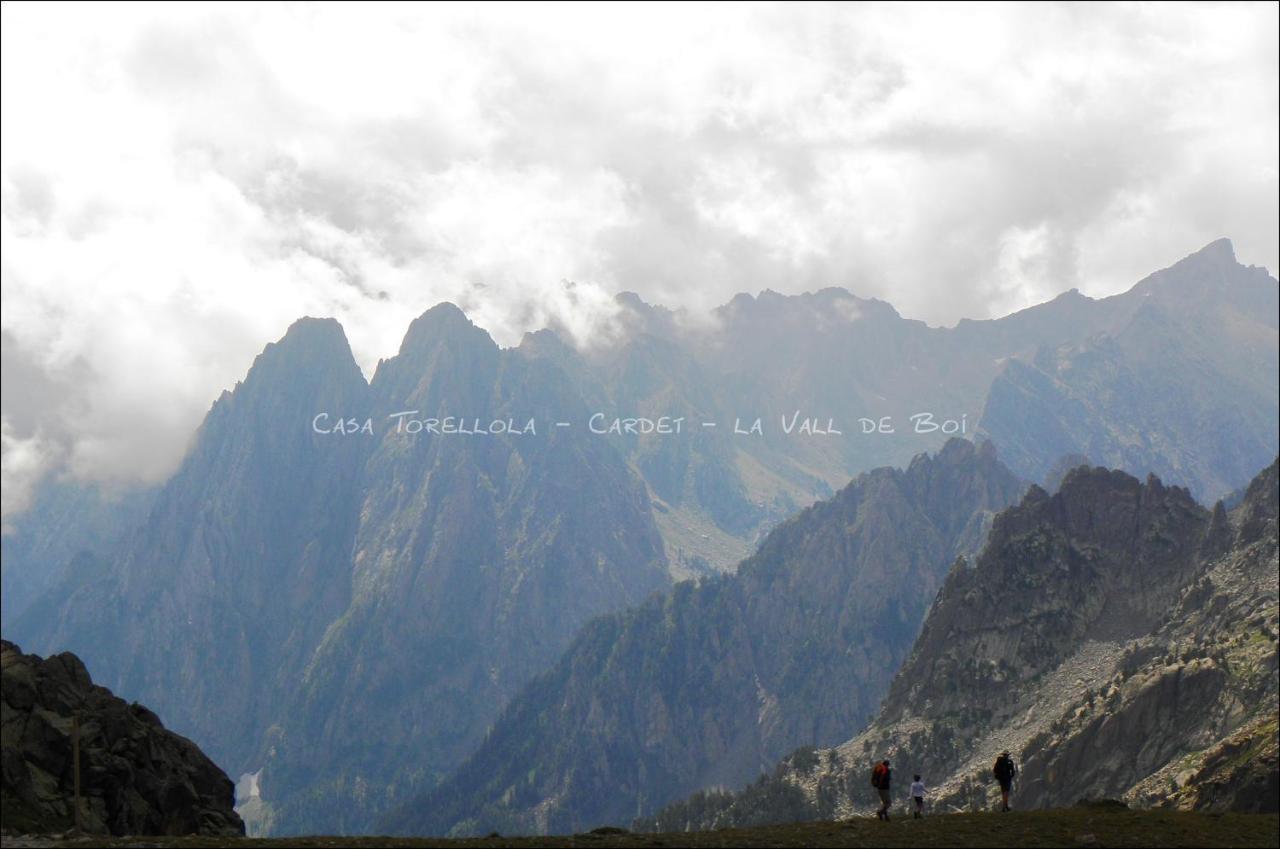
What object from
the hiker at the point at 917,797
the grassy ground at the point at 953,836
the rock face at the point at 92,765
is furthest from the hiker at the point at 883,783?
the rock face at the point at 92,765

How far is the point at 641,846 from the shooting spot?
67.2 m

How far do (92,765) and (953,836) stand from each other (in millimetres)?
63017

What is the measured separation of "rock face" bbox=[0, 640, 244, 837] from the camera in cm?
8725

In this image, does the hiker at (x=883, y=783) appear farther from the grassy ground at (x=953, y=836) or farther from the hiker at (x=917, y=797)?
the hiker at (x=917, y=797)

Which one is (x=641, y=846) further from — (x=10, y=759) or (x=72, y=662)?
(x=72, y=662)

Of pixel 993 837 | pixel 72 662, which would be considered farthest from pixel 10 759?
pixel 993 837

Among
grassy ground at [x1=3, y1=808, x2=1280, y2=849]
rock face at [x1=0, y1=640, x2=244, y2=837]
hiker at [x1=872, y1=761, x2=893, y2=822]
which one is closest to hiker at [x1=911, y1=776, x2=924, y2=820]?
grassy ground at [x1=3, y1=808, x2=1280, y2=849]

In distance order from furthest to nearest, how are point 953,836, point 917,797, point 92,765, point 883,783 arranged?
point 92,765 → point 917,797 → point 883,783 → point 953,836

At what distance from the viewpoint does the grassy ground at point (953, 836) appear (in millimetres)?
67938

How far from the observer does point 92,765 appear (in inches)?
3748

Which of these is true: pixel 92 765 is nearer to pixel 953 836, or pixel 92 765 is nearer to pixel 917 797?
pixel 917 797

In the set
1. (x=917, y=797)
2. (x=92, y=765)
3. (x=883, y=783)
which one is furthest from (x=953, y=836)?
(x=92, y=765)

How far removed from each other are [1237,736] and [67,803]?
17020cm

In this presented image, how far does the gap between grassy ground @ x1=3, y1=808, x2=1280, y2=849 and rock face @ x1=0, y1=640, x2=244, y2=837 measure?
654 inches
